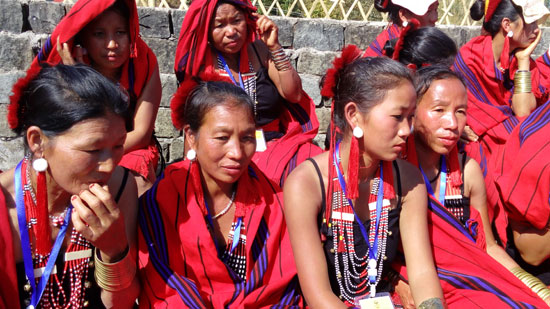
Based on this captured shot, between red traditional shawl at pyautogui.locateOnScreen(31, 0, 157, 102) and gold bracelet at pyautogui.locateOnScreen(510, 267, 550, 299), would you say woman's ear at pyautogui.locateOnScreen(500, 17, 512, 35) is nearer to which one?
gold bracelet at pyautogui.locateOnScreen(510, 267, 550, 299)

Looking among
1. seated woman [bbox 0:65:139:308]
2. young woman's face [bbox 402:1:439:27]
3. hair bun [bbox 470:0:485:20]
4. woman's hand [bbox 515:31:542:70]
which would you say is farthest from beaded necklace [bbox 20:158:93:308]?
hair bun [bbox 470:0:485:20]

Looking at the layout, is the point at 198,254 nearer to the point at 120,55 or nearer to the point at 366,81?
the point at 366,81

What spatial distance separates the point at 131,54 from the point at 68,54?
405 mm

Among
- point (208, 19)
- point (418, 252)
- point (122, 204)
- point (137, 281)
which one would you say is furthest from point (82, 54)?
point (418, 252)

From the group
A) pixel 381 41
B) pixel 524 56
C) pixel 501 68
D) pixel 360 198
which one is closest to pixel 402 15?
pixel 381 41

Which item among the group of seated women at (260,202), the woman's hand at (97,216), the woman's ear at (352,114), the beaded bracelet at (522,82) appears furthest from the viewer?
the beaded bracelet at (522,82)

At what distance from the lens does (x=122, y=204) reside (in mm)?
2404

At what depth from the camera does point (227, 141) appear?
8.07ft

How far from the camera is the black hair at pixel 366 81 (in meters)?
2.42

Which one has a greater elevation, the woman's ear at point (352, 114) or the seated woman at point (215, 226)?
the woman's ear at point (352, 114)

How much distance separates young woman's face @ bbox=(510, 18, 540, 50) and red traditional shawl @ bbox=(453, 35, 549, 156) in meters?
0.14

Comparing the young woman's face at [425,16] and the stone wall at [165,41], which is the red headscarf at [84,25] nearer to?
the stone wall at [165,41]

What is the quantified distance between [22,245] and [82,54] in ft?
5.19

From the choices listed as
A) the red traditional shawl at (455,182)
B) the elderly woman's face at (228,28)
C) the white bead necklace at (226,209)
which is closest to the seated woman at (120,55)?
the elderly woman's face at (228,28)
